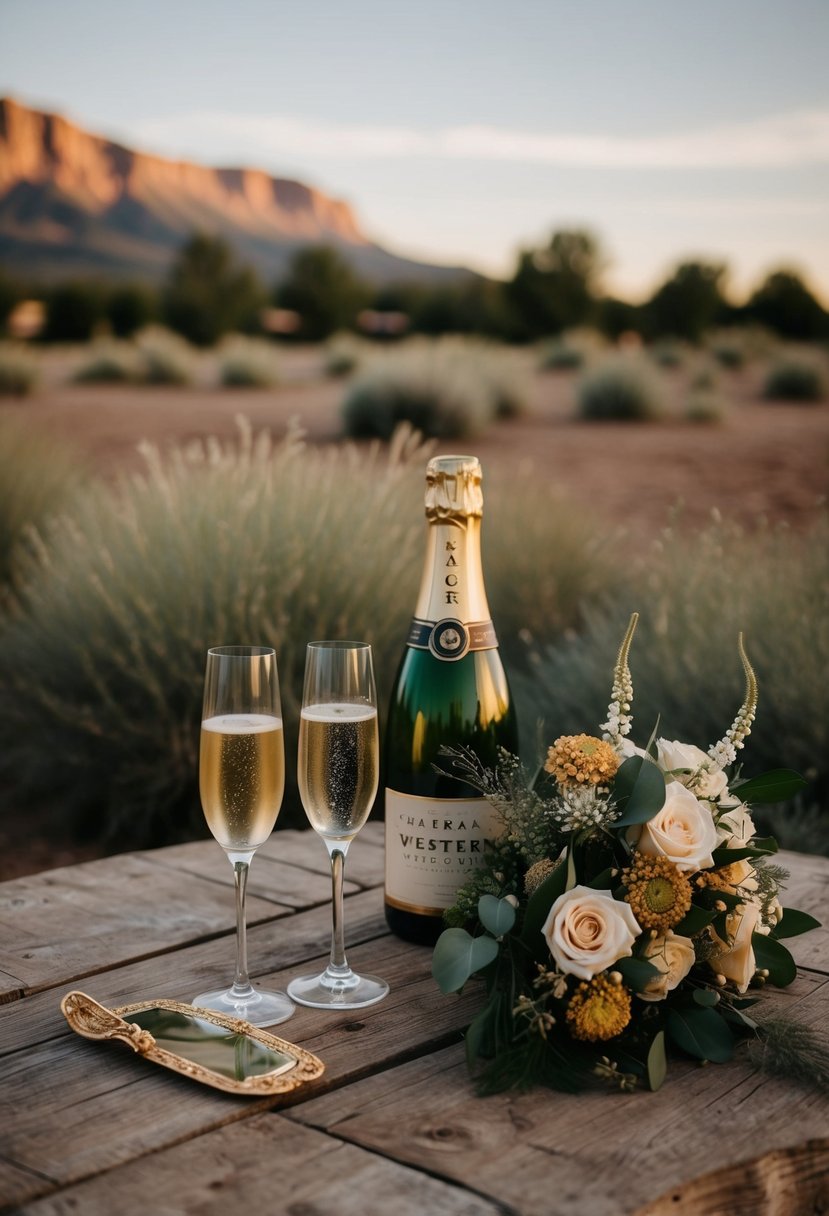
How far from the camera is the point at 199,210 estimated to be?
14725 centimetres

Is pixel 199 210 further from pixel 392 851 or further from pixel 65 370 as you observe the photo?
pixel 392 851

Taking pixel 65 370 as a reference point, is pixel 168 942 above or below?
below

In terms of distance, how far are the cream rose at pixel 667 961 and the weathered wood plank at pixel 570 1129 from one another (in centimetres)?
10

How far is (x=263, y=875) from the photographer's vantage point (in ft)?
7.09

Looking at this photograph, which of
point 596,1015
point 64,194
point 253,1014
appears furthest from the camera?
point 64,194

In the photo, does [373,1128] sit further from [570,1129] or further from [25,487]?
[25,487]

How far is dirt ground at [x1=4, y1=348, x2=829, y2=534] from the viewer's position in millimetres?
11703

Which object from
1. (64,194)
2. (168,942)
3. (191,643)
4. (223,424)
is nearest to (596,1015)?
(168,942)

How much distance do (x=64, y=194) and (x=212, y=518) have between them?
135214mm

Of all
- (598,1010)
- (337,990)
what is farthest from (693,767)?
(337,990)

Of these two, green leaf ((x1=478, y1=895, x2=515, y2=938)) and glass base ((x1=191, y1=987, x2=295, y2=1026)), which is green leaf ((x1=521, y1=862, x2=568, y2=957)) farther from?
glass base ((x1=191, y1=987, x2=295, y2=1026))

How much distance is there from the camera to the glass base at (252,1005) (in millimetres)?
1516

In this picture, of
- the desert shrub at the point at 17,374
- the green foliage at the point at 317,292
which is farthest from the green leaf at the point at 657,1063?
the green foliage at the point at 317,292

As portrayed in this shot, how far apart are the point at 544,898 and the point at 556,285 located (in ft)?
135
